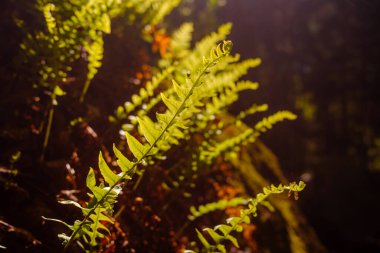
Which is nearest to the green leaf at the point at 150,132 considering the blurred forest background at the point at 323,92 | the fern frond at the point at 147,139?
the fern frond at the point at 147,139

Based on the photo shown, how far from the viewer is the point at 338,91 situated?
981 centimetres

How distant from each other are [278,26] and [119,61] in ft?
22.2

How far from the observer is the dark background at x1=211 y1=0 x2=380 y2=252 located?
27.4 feet

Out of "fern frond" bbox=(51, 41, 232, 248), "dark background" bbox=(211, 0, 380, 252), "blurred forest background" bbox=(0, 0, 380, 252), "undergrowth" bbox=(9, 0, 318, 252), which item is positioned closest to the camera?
"fern frond" bbox=(51, 41, 232, 248)

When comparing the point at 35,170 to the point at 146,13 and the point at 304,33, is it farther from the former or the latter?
the point at 304,33

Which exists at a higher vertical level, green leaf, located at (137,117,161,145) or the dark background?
the dark background

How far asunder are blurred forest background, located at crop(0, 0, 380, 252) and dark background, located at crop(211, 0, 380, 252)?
1.0 inches

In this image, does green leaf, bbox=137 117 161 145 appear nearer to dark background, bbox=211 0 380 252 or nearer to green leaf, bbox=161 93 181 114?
green leaf, bbox=161 93 181 114

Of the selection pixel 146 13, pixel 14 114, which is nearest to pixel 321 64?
pixel 146 13

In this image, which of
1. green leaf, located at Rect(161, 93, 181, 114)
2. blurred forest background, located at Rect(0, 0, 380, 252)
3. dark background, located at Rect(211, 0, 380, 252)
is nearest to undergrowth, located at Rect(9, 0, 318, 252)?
green leaf, located at Rect(161, 93, 181, 114)

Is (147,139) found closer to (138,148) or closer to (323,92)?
(138,148)

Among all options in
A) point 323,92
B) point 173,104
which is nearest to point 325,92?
point 323,92

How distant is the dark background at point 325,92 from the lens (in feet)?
27.4

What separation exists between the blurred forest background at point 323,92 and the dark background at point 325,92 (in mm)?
24
